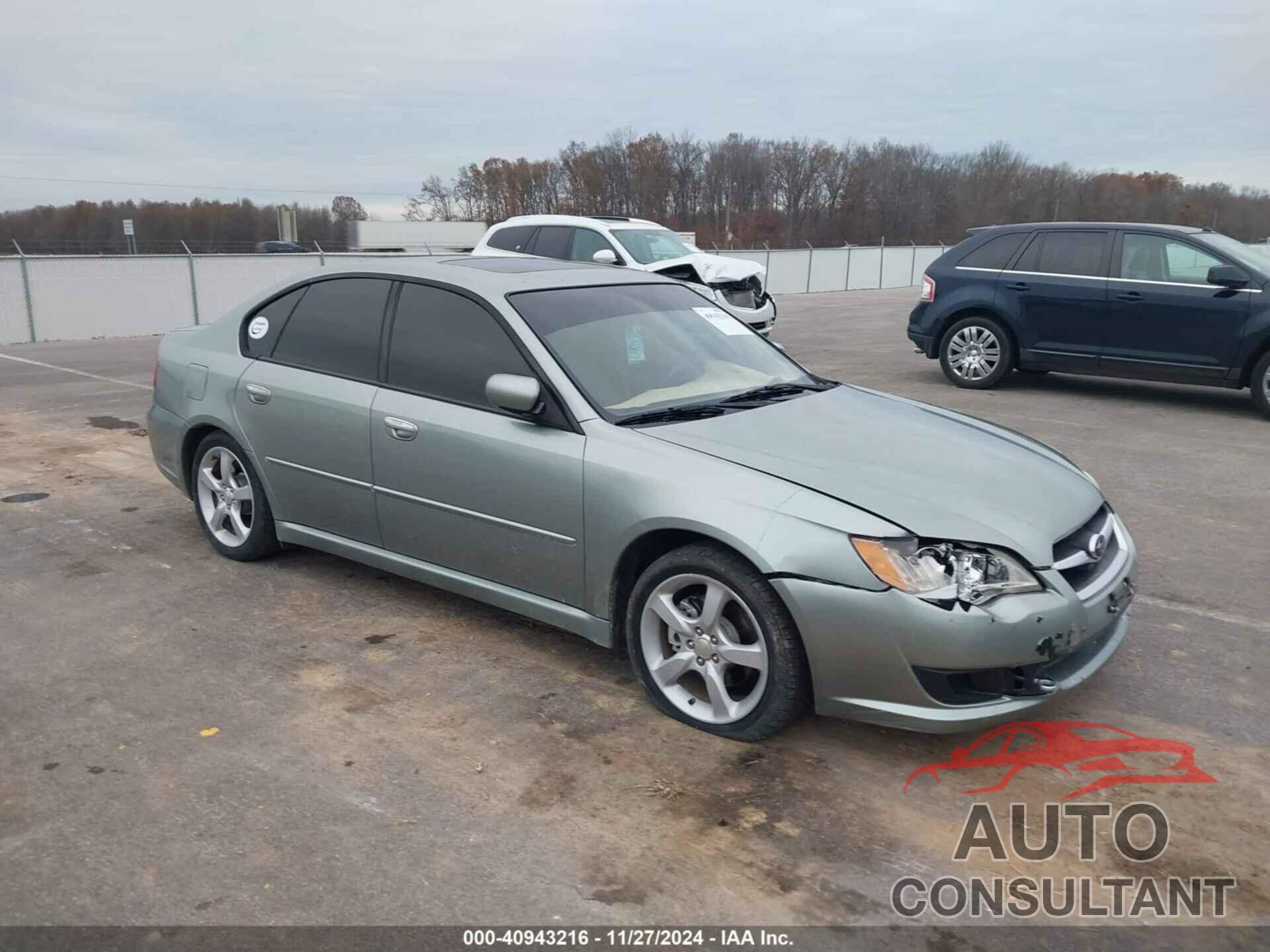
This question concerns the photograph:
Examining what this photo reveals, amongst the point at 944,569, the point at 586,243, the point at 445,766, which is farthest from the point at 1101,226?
the point at 445,766

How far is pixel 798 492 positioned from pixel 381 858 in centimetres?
167

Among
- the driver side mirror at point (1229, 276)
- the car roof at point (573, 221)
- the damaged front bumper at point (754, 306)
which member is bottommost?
the damaged front bumper at point (754, 306)

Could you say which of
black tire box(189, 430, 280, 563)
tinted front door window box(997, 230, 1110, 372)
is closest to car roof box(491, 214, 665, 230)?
tinted front door window box(997, 230, 1110, 372)

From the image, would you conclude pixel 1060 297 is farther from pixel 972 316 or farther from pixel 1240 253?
pixel 1240 253

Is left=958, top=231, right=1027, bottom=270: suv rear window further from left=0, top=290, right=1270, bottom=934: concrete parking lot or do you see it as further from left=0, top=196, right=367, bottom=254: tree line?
left=0, top=196, right=367, bottom=254: tree line

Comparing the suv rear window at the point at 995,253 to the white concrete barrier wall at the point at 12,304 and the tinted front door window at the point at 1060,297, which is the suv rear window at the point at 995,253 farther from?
the white concrete barrier wall at the point at 12,304

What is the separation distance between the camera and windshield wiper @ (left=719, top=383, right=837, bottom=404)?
4.25 meters

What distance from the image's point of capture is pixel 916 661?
312cm

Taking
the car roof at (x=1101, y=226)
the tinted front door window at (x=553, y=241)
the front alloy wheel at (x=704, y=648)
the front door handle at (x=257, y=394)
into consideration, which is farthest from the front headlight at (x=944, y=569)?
the tinted front door window at (x=553, y=241)

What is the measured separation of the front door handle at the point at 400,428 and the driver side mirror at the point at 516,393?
48 cm

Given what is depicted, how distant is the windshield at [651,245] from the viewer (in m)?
13.6

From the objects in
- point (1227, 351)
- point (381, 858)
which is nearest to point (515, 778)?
point (381, 858)

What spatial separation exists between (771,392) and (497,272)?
1327mm

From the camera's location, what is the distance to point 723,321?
4934 millimetres
